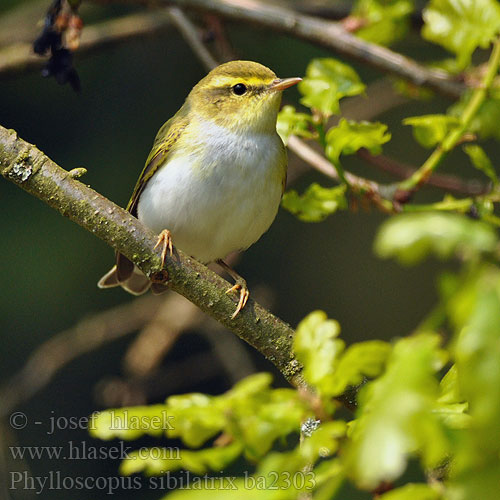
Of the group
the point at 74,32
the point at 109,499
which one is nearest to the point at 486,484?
the point at 74,32

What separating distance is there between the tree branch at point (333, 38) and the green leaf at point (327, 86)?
806 mm

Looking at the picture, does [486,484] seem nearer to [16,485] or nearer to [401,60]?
[401,60]

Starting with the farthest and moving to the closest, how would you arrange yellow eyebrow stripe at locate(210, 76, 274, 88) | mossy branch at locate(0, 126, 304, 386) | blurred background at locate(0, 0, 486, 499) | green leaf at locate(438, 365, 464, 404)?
blurred background at locate(0, 0, 486, 499) → yellow eyebrow stripe at locate(210, 76, 274, 88) → mossy branch at locate(0, 126, 304, 386) → green leaf at locate(438, 365, 464, 404)

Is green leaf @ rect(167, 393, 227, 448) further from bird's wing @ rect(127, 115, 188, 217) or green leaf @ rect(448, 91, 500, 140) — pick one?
bird's wing @ rect(127, 115, 188, 217)

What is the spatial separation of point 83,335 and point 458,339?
12.0 feet

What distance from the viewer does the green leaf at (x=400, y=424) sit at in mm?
868

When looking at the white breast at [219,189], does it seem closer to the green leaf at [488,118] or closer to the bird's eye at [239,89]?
the bird's eye at [239,89]

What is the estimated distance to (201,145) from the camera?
3.03 m

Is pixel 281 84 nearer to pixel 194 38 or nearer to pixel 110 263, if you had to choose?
pixel 194 38

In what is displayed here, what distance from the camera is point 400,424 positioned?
2.91 feet

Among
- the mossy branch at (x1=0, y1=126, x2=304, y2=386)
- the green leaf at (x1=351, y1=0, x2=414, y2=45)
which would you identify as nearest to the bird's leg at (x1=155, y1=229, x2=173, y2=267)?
the mossy branch at (x1=0, y1=126, x2=304, y2=386)

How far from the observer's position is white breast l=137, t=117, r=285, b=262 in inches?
117

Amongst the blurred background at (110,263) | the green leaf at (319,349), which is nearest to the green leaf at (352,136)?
the green leaf at (319,349)

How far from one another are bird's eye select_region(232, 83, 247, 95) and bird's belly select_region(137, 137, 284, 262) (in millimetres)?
292
